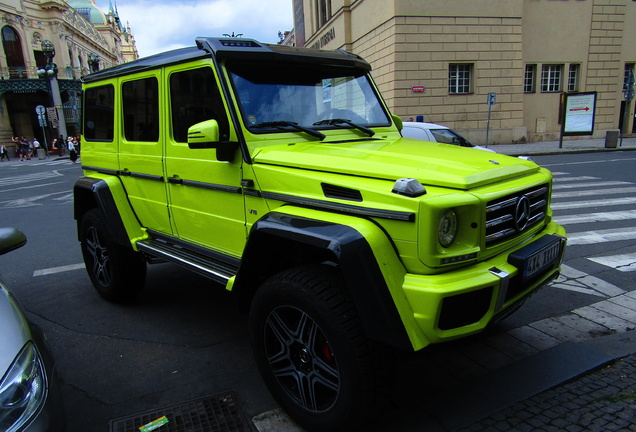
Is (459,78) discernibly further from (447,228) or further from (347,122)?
(447,228)

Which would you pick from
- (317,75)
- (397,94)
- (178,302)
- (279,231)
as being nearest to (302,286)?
(279,231)

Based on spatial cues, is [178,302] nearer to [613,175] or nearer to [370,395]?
[370,395]

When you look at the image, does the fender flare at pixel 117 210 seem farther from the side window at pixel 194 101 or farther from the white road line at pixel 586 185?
the white road line at pixel 586 185

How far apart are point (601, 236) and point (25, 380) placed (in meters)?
6.96

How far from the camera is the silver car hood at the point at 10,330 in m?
1.85

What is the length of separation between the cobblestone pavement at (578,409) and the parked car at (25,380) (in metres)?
2.10

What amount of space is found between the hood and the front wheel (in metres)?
0.61

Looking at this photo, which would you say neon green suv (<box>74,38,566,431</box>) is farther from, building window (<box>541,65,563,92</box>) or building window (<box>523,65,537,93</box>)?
building window (<box>541,65,563,92</box>)

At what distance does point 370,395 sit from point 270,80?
7.16 ft

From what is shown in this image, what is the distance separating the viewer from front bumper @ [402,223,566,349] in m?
2.01

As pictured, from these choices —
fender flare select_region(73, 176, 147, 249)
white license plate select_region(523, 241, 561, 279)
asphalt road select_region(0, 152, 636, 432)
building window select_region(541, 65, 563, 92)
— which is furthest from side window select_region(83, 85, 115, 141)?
building window select_region(541, 65, 563, 92)

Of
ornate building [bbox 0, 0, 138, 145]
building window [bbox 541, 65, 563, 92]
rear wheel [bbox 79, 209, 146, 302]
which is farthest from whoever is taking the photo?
ornate building [bbox 0, 0, 138, 145]

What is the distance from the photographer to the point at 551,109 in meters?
25.5

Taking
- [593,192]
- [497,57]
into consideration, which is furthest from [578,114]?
[593,192]
